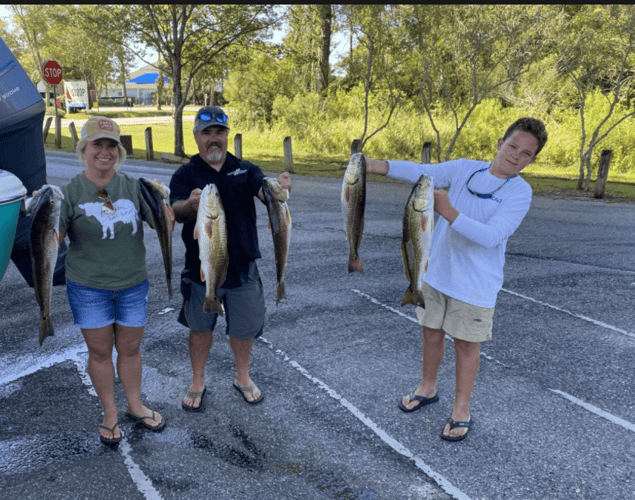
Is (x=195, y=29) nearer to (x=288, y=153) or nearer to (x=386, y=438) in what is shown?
(x=288, y=153)

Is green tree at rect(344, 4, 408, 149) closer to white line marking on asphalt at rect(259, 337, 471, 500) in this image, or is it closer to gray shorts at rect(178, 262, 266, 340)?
white line marking on asphalt at rect(259, 337, 471, 500)

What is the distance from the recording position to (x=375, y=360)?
5.11 meters

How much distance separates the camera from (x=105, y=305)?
132 inches

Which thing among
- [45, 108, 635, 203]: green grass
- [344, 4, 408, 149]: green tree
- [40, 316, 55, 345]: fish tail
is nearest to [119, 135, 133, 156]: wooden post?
[45, 108, 635, 203]: green grass

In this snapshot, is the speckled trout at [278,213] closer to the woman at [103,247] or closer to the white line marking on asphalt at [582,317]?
the woman at [103,247]

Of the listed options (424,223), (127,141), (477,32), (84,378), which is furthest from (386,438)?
(127,141)

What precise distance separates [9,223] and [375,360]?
3291 millimetres

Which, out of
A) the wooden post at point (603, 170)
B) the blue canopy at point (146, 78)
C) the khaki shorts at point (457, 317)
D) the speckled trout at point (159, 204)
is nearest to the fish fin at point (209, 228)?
the speckled trout at point (159, 204)

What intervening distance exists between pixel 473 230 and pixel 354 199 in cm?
80

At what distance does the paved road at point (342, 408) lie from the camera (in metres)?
3.45

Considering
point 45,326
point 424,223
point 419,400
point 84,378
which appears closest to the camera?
point 424,223

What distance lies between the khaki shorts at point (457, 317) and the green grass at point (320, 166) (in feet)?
42.5

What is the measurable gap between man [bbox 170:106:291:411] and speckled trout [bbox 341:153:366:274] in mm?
686

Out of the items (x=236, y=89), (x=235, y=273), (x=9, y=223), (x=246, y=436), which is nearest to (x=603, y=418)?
(x=246, y=436)
